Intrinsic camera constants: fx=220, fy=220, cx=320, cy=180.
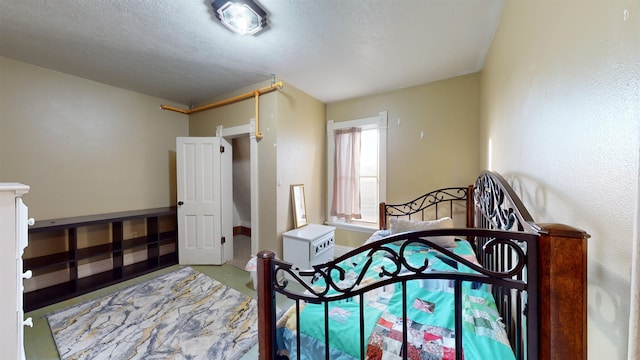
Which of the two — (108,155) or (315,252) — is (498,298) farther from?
→ (108,155)

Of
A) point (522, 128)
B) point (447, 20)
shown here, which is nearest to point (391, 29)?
Result: point (447, 20)

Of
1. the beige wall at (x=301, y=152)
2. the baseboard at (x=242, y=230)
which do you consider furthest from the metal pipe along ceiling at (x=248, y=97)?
the baseboard at (x=242, y=230)

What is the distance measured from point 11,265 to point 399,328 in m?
2.01

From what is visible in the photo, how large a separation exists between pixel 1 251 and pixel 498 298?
2720 mm

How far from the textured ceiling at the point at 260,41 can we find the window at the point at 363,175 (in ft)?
2.14

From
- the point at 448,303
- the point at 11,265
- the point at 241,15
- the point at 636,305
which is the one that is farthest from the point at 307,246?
the point at 636,305

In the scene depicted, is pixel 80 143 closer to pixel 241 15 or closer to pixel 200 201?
pixel 200 201

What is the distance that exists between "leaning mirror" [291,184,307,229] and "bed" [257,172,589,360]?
1.42 meters

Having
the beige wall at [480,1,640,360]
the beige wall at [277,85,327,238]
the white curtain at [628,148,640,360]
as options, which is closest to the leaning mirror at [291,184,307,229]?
the beige wall at [277,85,327,238]

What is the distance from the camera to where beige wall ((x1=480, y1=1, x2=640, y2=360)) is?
47cm

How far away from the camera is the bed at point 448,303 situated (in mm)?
512

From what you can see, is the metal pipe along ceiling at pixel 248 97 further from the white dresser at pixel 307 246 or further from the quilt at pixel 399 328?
the quilt at pixel 399 328

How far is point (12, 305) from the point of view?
3.83 feet

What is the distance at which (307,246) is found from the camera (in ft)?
8.45
